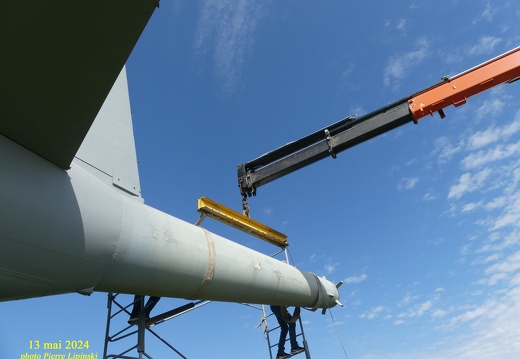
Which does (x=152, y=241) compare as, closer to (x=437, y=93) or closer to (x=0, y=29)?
(x=0, y=29)

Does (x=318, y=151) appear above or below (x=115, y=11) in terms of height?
above

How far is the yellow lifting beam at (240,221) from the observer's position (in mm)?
9297

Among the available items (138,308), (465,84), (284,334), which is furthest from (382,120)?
(138,308)

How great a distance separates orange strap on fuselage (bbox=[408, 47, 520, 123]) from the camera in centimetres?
1045

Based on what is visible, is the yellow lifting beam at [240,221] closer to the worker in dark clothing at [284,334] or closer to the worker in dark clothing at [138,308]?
the worker in dark clothing at [284,334]

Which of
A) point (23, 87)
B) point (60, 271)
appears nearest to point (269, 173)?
point (60, 271)

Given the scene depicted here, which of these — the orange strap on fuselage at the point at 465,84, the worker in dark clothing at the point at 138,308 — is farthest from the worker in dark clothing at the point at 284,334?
the orange strap on fuselage at the point at 465,84

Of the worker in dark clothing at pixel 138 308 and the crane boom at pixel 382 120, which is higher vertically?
the crane boom at pixel 382 120

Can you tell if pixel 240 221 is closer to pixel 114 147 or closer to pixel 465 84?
pixel 114 147

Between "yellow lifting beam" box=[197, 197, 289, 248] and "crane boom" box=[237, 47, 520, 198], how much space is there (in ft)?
4.79

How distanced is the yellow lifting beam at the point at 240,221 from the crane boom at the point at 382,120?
146 centimetres

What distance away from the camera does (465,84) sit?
1073 cm

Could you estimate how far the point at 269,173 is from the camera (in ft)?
39.3

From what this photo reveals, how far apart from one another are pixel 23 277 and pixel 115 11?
236 centimetres
